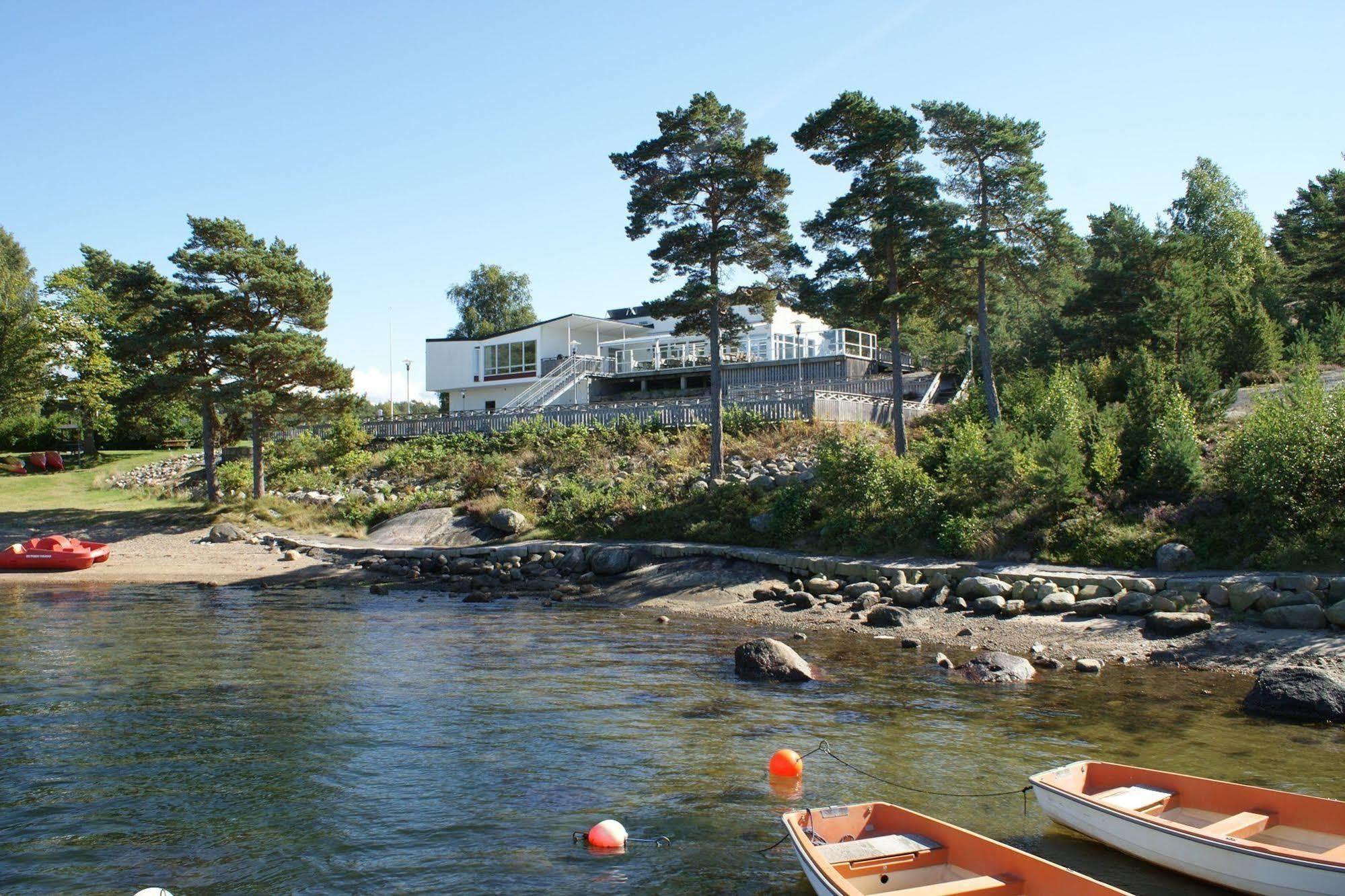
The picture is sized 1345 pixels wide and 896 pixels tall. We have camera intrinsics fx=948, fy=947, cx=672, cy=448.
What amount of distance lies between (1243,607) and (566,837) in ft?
45.2

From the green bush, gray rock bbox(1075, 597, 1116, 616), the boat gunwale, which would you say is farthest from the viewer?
the green bush

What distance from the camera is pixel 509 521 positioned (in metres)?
32.3

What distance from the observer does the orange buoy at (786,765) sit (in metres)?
10.7

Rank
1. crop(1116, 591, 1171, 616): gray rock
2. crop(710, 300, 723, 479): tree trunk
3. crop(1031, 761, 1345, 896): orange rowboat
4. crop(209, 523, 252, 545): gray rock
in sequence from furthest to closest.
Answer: crop(209, 523, 252, 545): gray rock, crop(710, 300, 723, 479): tree trunk, crop(1116, 591, 1171, 616): gray rock, crop(1031, 761, 1345, 896): orange rowboat

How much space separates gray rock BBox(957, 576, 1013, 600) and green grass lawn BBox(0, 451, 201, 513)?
31.5m

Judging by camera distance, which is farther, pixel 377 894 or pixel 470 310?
pixel 470 310

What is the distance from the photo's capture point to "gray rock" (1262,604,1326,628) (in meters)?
15.9

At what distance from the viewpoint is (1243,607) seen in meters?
17.0

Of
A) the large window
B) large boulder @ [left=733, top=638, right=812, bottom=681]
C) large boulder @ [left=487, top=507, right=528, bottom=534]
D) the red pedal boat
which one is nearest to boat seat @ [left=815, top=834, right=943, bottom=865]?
large boulder @ [left=733, top=638, right=812, bottom=681]

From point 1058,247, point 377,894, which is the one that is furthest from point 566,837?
point 1058,247

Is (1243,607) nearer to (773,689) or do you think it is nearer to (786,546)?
(773,689)

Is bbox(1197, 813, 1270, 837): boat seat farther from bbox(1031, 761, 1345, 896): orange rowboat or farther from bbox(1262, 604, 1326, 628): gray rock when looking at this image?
bbox(1262, 604, 1326, 628): gray rock

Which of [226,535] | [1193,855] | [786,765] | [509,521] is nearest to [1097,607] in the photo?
[786,765]

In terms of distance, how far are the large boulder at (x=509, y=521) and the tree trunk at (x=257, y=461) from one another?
12.6m
